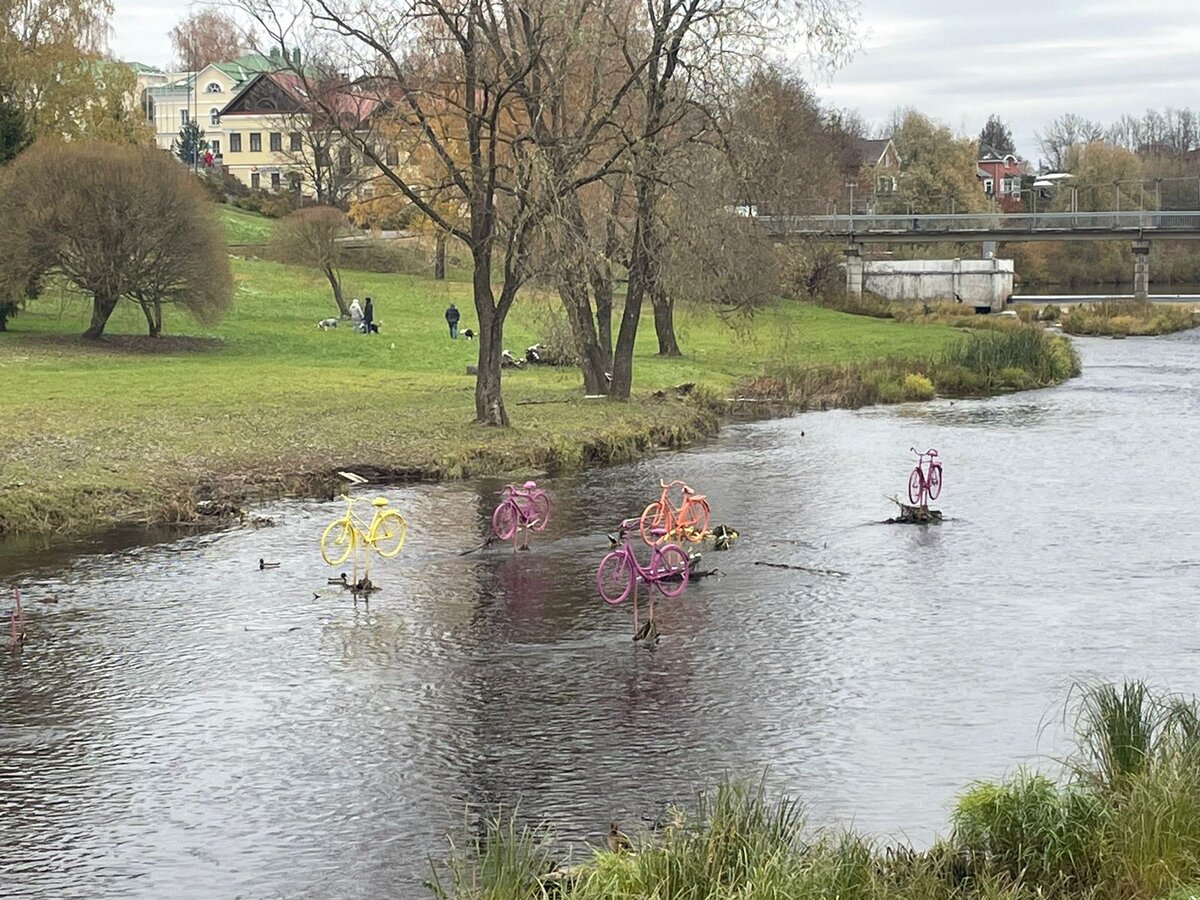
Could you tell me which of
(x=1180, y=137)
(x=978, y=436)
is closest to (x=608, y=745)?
(x=978, y=436)

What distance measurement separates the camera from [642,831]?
1127 cm

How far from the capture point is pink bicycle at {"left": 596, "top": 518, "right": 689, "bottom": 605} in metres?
19.6

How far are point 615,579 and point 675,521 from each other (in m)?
1.93

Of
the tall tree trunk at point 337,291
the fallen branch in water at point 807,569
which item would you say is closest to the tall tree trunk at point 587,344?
the fallen branch in water at point 807,569

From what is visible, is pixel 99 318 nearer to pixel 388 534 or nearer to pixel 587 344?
pixel 587 344

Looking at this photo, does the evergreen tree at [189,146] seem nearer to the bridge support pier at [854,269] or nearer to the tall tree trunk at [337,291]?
the bridge support pier at [854,269]

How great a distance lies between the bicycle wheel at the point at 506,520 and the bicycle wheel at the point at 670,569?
2.88m

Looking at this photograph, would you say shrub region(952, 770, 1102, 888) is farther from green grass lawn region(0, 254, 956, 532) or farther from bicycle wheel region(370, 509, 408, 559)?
green grass lawn region(0, 254, 956, 532)

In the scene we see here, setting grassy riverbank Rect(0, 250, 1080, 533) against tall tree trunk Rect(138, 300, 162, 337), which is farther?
tall tree trunk Rect(138, 300, 162, 337)

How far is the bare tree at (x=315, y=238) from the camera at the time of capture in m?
59.7

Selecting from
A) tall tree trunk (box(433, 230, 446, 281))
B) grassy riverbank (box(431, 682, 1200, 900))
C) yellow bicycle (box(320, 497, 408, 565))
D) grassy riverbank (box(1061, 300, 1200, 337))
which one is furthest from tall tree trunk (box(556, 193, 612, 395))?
grassy riverbank (box(1061, 300, 1200, 337))

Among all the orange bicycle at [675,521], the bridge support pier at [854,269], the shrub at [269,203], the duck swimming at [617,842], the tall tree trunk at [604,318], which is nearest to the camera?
the duck swimming at [617,842]

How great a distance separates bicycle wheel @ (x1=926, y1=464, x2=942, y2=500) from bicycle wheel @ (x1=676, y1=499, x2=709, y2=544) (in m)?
4.48

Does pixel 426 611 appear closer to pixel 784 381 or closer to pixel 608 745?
pixel 608 745
